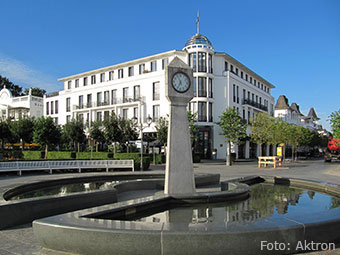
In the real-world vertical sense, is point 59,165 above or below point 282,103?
below

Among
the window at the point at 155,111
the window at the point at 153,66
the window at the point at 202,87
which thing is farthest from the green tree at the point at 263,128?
the window at the point at 153,66

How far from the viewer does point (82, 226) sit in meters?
4.09

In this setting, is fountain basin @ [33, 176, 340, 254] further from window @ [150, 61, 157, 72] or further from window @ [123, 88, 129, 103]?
window @ [123, 88, 129, 103]

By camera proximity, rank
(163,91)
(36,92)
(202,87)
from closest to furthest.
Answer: (202,87) → (163,91) → (36,92)

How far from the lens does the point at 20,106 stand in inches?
2168

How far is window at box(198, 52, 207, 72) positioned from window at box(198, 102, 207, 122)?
4.85 m

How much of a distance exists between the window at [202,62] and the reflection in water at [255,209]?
31.4 m

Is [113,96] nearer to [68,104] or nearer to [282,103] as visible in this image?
[68,104]

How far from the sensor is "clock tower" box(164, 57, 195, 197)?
24.7ft

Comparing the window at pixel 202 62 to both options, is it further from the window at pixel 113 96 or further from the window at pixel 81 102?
the window at pixel 81 102

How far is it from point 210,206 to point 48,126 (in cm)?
2754

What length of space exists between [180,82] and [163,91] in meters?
32.3

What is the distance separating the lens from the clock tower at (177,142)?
24.7 feet

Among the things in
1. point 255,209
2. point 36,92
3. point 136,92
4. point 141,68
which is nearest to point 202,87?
point 136,92
